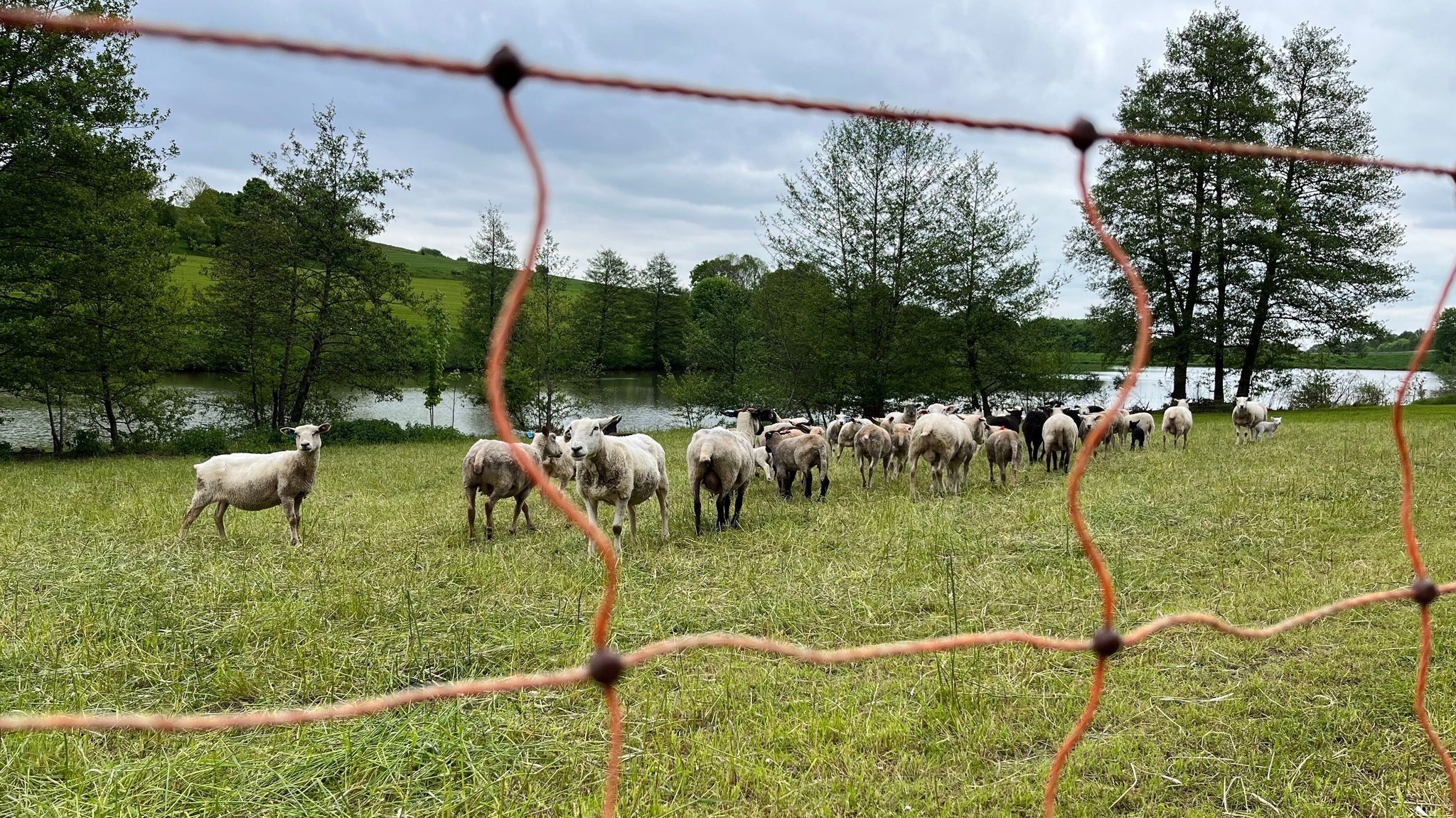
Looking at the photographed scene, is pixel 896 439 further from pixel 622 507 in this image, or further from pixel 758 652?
pixel 758 652

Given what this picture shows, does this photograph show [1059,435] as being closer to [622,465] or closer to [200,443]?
[622,465]

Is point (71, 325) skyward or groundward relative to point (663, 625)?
skyward

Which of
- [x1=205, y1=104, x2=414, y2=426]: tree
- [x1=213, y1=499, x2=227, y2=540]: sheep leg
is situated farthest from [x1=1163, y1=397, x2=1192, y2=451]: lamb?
[x1=205, y1=104, x2=414, y2=426]: tree

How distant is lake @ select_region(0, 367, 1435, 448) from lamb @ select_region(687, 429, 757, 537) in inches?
716

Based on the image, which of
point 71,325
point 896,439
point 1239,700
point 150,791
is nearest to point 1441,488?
point 896,439

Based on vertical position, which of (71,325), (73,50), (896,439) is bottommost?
(896,439)

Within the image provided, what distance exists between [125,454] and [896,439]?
1856cm

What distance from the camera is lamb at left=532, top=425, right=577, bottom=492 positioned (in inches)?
283

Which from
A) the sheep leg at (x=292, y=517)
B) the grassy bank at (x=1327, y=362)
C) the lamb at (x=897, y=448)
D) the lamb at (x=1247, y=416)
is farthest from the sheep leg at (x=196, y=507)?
the grassy bank at (x=1327, y=362)

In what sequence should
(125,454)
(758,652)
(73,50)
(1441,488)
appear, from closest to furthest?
(758,652), (1441,488), (73,50), (125,454)

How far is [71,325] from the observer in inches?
605

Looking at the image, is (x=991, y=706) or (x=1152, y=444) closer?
(x=991, y=706)

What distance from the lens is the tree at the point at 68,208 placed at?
14.0 meters

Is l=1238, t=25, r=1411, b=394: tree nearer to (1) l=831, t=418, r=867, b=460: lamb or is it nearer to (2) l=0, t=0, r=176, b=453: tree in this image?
(1) l=831, t=418, r=867, b=460: lamb
